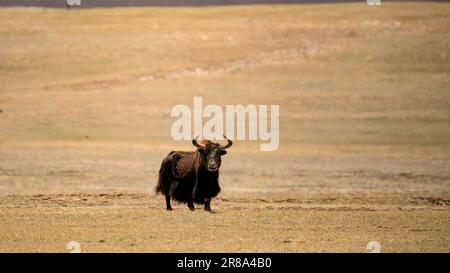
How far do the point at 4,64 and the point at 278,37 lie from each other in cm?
1544

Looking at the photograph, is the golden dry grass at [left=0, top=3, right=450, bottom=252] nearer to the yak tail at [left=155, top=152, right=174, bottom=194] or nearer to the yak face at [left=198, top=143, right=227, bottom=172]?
the yak tail at [left=155, top=152, right=174, bottom=194]

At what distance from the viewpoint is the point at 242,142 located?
37.4m

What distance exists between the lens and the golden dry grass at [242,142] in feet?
51.2

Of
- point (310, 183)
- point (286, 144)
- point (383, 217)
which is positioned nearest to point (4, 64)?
point (286, 144)

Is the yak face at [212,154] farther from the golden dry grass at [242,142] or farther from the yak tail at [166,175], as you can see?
the yak tail at [166,175]

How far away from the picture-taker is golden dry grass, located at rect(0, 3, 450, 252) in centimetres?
1561

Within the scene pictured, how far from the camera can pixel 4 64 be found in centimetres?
5506

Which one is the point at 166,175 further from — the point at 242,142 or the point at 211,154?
the point at 242,142

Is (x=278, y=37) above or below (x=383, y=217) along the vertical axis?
above

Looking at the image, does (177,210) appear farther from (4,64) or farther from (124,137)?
(4,64)

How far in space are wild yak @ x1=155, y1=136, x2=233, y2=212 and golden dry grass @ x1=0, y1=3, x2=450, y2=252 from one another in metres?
0.37

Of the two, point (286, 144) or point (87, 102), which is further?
point (87, 102)

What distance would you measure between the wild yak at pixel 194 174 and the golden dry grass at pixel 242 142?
14.4 inches

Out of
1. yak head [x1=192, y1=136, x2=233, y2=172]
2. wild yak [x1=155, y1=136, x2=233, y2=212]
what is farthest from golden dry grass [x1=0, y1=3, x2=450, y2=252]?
yak head [x1=192, y1=136, x2=233, y2=172]
